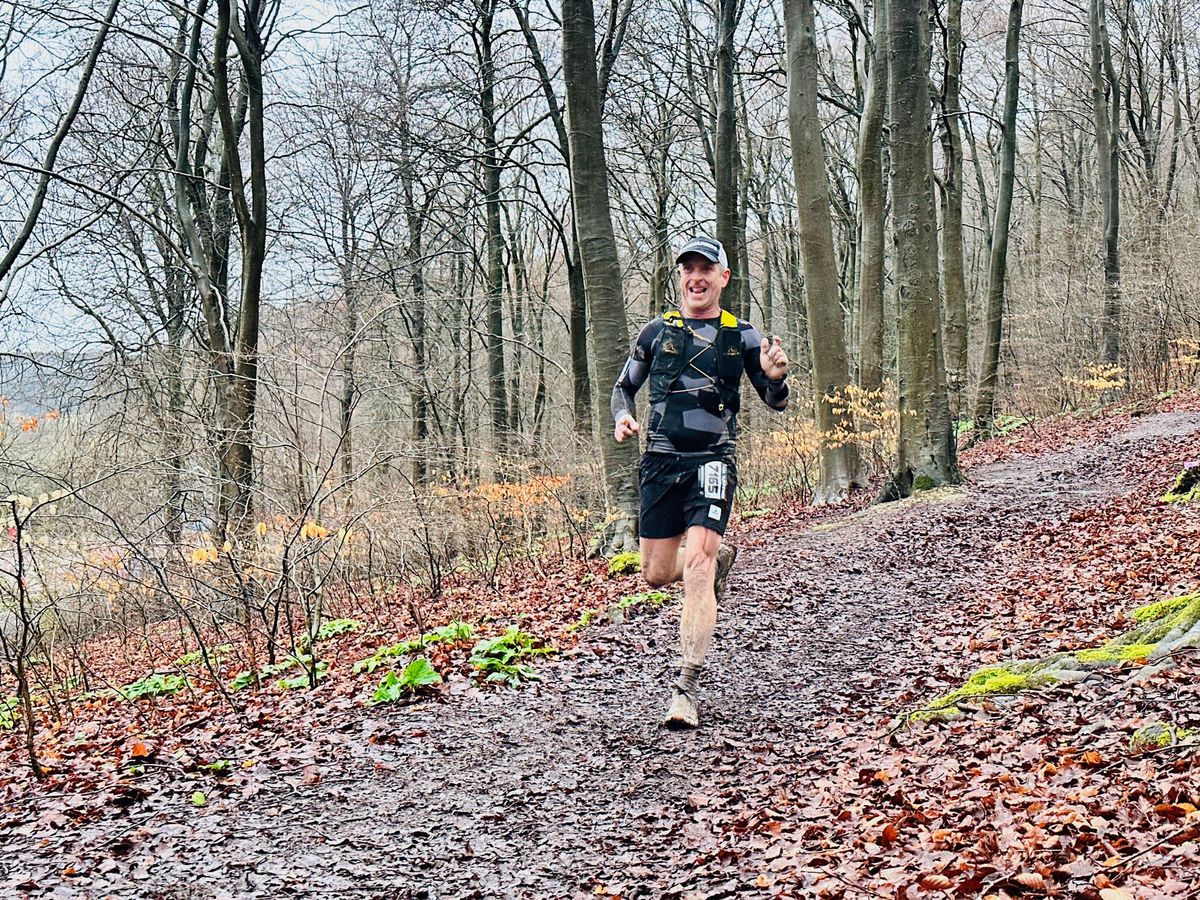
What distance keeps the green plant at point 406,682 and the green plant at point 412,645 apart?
0.71m

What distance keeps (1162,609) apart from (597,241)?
5948 mm

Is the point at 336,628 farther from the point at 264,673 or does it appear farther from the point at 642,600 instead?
the point at 642,600

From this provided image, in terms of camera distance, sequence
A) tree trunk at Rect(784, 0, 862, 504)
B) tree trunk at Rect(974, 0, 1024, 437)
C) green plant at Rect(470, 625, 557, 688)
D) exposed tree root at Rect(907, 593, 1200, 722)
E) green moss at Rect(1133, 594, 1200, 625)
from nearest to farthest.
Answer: exposed tree root at Rect(907, 593, 1200, 722)
green moss at Rect(1133, 594, 1200, 625)
green plant at Rect(470, 625, 557, 688)
tree trunk at Rect(784, 0, 862, 504)
tree trunk at Rect(974, 0, 1024, 437)

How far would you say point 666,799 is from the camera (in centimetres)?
396

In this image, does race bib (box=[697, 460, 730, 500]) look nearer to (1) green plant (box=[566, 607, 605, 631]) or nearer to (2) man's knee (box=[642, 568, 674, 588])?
(2) man's knee (box=[642, 568, 674, 588])

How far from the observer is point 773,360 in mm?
4887

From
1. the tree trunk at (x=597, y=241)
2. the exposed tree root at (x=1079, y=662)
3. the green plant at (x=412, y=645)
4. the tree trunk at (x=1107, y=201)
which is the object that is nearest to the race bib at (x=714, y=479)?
the exposed tree root at (x=1079, y=662)

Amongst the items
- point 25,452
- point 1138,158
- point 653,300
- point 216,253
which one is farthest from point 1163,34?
point 25,452

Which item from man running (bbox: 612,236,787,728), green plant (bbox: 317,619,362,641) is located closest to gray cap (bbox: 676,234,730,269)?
man running (bbox: 612,236,787,728)

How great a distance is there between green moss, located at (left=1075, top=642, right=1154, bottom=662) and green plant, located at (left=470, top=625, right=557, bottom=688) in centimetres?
301

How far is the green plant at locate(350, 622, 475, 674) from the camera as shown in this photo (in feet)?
20.1

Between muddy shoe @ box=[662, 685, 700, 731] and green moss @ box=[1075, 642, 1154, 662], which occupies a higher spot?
green moss @ box=[1075, 642, 1154, 662]

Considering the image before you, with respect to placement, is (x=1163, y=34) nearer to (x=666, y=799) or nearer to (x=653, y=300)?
(x=653, y=300)

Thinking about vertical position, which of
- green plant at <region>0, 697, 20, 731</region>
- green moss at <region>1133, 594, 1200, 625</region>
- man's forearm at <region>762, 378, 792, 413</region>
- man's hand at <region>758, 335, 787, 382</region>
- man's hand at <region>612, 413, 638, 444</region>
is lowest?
green plant at <region>0, 697, 20, 731</region>
